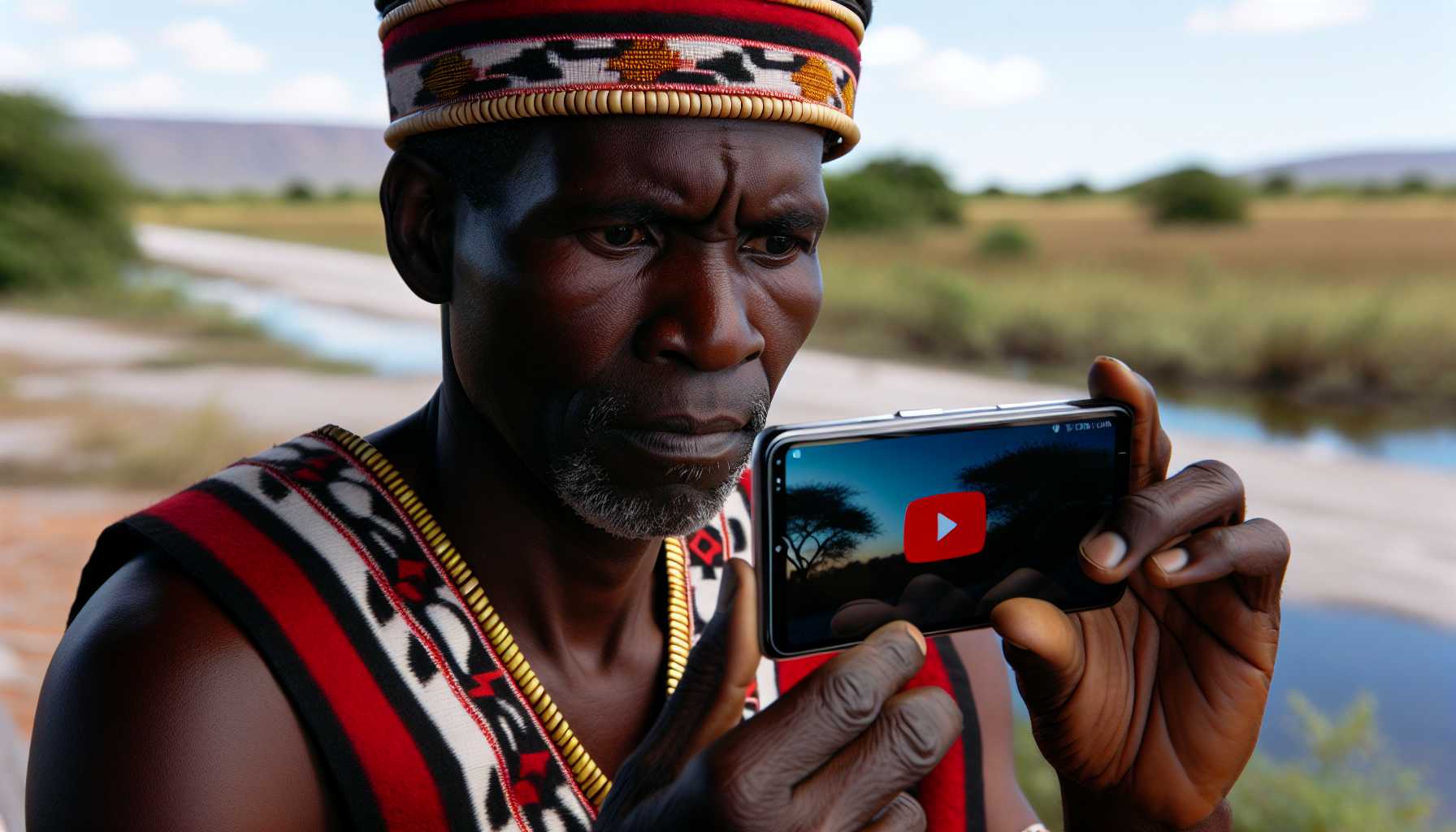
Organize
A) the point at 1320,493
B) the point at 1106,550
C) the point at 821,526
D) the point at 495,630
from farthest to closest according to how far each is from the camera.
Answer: the point at 1320,493
the point at 495,630
the point at 1106,550
the point at 821,526

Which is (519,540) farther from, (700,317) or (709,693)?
(709,693)

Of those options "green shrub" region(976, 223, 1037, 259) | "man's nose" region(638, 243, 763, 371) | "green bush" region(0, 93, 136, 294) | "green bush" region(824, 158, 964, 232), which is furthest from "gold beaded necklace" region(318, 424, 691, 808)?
"green bush" region(0, 93, 136, 294)

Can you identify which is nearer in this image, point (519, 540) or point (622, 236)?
point (622, 236)

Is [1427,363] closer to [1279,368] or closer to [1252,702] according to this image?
[1279,368]

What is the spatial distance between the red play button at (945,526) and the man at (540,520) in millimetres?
89

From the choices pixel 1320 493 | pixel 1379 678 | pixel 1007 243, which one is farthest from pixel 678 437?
pixel 1007 243

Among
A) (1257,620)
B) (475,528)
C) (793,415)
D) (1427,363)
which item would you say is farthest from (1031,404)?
(1427,363)

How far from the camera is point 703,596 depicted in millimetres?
2088

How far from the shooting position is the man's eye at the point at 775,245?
1662 mm

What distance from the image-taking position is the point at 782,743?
1204 millimetres

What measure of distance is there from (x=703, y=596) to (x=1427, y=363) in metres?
9.54

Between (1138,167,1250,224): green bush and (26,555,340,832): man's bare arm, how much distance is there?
22122mm

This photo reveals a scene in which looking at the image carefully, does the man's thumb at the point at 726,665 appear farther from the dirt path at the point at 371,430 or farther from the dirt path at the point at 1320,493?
the dirt path at the point at 1320,493

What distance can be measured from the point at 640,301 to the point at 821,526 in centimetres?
37
